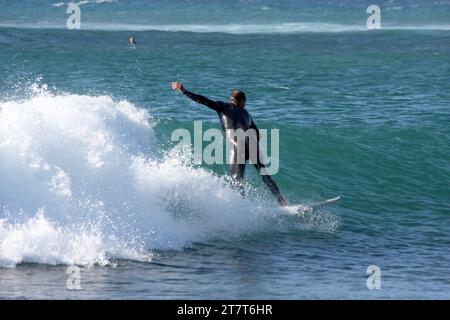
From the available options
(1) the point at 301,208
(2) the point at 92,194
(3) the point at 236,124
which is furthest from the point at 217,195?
(2) the point at 92,194

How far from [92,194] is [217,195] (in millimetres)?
2146

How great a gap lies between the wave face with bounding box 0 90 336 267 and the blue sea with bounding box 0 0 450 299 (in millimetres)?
21

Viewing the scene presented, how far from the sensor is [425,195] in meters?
19.1

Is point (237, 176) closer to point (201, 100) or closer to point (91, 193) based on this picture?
point (201, 100)

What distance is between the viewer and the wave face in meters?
13.4

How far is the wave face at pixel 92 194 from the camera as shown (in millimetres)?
13414

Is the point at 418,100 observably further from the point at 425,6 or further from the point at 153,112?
the point at 425,6

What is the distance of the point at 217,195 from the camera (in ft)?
51.9

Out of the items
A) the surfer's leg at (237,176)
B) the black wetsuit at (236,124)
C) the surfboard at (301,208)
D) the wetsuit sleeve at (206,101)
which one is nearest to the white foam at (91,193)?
the surfer's leg at (237,176)

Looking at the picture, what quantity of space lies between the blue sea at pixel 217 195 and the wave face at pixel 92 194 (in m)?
0.02

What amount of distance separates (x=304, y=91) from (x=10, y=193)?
1862 centimetres

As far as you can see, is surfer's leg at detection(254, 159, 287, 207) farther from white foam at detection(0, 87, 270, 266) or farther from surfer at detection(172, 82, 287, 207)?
white foam at detection(0, 87, 270, 266)

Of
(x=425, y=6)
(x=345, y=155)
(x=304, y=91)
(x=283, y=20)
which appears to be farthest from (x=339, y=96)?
(x=425, y=6)

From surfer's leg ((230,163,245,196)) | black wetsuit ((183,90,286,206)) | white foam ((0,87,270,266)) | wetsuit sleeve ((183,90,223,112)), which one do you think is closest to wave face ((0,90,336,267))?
white foam ((0,87,270,266))
